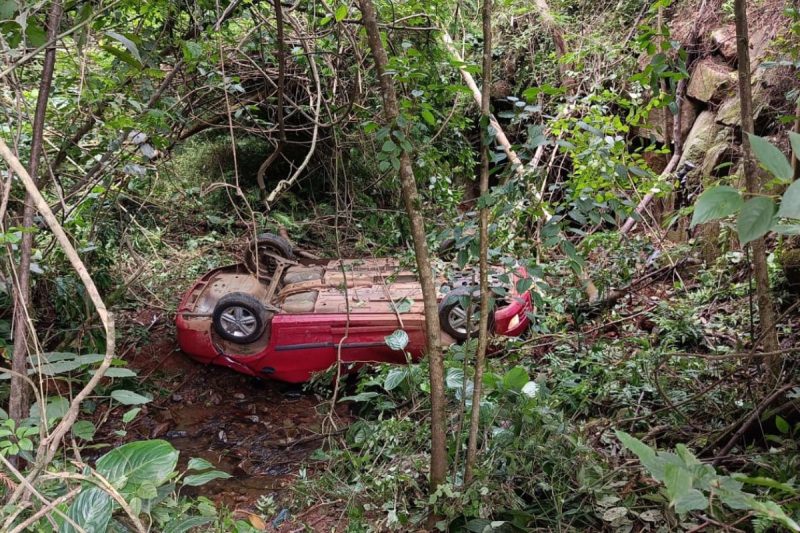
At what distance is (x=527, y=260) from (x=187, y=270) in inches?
223

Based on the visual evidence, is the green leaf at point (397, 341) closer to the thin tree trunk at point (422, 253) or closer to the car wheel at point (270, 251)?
the thin tree trunk at point (422, 253)

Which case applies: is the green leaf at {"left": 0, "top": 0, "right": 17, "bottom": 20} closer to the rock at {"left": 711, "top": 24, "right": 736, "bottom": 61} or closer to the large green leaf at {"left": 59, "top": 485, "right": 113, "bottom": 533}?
the large green leaf at {"left": 59, "top": 485, "right": 113, "bottom": 533}

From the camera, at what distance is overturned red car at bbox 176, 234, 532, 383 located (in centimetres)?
471

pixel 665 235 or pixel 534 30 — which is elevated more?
pixel 534 30

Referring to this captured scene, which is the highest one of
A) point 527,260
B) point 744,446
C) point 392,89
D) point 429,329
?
point 392,89

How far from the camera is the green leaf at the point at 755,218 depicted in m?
0.85

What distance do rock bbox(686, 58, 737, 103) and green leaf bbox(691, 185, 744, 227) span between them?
20.7ft

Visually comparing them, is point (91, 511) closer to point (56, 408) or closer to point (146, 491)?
point (146, 491)

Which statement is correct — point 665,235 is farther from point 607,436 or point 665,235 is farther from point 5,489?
point 5,489

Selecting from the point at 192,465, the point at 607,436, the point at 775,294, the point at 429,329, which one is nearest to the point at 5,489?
the point at 192,465

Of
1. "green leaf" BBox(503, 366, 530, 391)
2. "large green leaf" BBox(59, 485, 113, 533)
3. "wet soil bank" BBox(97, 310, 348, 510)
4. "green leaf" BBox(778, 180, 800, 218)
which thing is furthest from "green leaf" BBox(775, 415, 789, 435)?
"wet soil bank" BBox(97, 310, 348, 510)

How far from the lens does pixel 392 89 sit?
2.22 m

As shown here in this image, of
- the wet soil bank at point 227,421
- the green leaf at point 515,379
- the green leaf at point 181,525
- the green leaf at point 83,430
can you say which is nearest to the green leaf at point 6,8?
the green leaf at point 83,430

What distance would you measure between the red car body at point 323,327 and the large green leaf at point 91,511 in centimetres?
302
